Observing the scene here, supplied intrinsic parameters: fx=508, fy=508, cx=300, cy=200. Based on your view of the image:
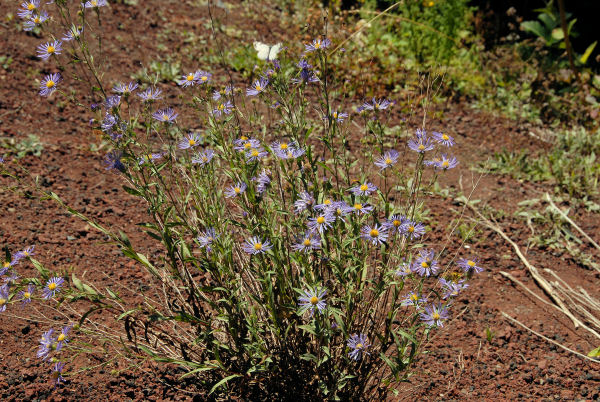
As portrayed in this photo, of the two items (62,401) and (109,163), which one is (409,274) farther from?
(62,401)

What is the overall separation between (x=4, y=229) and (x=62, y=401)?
1.19 meters

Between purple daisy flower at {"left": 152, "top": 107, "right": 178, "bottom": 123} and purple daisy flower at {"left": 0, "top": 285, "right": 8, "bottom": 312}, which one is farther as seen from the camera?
purple daisy flower at {"left": 152, "top": 107, "right": 178, "bottom": 123}

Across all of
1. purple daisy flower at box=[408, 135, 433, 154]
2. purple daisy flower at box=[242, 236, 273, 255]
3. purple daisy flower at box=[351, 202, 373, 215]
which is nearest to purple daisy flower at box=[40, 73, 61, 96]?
purple daisy flower at box=[242, 236, 273, 255]

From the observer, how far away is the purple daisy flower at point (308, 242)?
1.64m

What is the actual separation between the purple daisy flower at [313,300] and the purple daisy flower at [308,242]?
14cm

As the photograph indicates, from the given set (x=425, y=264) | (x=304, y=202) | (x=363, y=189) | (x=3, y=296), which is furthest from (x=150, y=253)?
(x=425, y=264)

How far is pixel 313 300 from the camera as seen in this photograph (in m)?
1.63

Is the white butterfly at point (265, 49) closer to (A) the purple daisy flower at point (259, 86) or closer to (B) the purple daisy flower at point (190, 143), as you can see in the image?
(A) the purple daisy flower at point (259, 86)

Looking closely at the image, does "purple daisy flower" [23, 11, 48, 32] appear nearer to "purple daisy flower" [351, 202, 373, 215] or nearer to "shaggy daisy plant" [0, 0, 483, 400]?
"shaggy daisy plant" [0, 0, 483, 400]

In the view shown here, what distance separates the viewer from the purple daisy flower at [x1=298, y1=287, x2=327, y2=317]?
1630mm

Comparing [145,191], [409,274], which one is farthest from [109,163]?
[409,274]

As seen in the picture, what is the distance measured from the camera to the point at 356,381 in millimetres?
2051

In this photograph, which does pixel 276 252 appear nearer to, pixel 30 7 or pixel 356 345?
pixel 356 345

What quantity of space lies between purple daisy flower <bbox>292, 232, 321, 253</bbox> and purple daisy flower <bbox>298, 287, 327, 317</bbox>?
139 millimetres
